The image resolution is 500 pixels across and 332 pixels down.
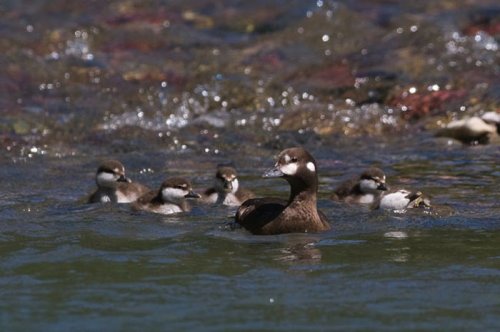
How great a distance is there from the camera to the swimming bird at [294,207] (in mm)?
12852

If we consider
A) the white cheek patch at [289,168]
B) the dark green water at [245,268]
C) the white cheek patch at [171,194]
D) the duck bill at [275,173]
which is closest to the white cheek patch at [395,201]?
the dark green water at [245,268]

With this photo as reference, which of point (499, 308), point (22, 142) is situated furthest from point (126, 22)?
point (499, 308)

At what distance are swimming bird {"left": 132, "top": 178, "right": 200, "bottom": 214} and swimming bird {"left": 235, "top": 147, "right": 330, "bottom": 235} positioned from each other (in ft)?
4.62

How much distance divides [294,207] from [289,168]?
1.36 feet

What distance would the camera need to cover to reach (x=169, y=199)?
14445 mm

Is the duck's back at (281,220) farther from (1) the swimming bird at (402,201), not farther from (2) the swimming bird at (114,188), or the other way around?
(2) the swimming bird at (114,188)

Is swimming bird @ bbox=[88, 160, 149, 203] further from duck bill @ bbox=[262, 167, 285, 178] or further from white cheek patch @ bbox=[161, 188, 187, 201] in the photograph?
duck bill @ bbox=[262, 167, 285, 178]

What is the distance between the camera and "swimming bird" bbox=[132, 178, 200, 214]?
14.4 metres

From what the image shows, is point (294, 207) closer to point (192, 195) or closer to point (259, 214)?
point (259, 214)

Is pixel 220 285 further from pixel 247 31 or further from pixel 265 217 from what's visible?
pixel 247 31

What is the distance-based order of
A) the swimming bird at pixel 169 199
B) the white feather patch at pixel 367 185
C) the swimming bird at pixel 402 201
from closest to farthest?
the swimming bird at pixel 402 201 < the swimming bird at pixel 169 199 < the white feather patch at pixel 367 185

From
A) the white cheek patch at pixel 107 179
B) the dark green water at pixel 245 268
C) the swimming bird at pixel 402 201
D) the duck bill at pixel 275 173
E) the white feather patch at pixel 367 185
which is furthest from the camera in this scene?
the white cheek patch at pixel 107 179

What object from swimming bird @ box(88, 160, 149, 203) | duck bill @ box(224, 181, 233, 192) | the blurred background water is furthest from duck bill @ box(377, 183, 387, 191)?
swimming bird @ box(88, 160, 149, 203)

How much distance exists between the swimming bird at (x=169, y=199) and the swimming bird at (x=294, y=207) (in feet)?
4.62
